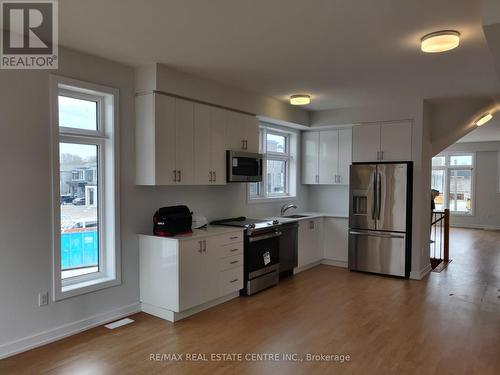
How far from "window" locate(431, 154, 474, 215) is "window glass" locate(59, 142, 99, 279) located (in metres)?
10.8

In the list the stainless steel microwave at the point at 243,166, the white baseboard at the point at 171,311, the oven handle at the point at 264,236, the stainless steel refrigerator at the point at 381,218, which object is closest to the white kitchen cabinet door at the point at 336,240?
the stainless steel refrigerator at the point at 381,218

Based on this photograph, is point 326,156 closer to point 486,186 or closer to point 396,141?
point 396,141

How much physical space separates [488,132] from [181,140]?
25.9ft

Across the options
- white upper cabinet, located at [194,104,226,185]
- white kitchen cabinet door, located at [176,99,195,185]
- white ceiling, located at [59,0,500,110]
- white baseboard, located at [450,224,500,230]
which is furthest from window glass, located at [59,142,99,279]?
white baseboard, located at [450,224,500,230]

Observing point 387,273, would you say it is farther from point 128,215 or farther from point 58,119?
point 58,119

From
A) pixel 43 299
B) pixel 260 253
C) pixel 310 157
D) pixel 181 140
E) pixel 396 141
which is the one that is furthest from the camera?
pixel 310 157

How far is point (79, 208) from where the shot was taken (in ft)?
11.7

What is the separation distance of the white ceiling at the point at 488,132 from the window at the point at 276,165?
3838 millimetres

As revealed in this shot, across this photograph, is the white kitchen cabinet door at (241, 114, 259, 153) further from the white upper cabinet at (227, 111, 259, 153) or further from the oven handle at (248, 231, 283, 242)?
the oven handle at (248, 231, 283, 242)

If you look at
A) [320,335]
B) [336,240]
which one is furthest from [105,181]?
[336,240]

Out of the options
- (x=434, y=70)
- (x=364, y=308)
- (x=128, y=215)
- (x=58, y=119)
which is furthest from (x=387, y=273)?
(x=58, y=119)

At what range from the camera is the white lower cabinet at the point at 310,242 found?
561 cm

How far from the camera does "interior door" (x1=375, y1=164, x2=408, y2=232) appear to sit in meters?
5.26

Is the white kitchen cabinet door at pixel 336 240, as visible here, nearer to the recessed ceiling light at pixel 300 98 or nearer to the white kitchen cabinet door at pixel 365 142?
the white kitchen cabinet door at pixel 365 142
